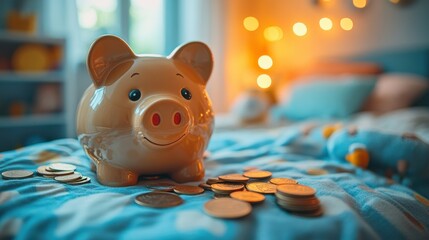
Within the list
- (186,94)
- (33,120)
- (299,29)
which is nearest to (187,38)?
(299,29)

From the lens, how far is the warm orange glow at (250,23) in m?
3.18

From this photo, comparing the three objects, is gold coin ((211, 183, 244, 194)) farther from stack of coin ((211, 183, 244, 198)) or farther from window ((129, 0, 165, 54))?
window ((129, 0, 165, 54))

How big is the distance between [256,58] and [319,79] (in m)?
0.90

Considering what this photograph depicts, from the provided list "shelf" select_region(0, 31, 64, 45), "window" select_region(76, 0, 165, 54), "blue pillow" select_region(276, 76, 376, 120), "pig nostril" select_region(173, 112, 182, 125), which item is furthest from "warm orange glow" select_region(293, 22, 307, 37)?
"pig nostril" select_region(173, 112, 182, 125)

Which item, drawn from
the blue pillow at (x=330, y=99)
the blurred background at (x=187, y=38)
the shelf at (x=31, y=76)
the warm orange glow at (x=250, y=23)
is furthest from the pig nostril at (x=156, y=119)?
the warm orange glow at (x=250, y=23)

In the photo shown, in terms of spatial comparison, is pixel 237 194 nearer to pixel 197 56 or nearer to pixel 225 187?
pixel 225 187

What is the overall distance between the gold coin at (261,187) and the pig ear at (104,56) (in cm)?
35

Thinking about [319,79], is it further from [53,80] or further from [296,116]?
[53,80]

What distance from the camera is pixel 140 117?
605 millimetres

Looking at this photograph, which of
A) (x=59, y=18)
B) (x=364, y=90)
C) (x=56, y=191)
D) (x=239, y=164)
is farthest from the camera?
(x=59, y=18)

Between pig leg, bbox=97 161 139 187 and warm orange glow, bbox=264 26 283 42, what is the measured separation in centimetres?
261

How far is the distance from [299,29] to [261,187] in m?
2.50

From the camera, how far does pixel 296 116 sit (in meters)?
2.07

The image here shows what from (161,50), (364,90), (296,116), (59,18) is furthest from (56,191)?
(161,50)
